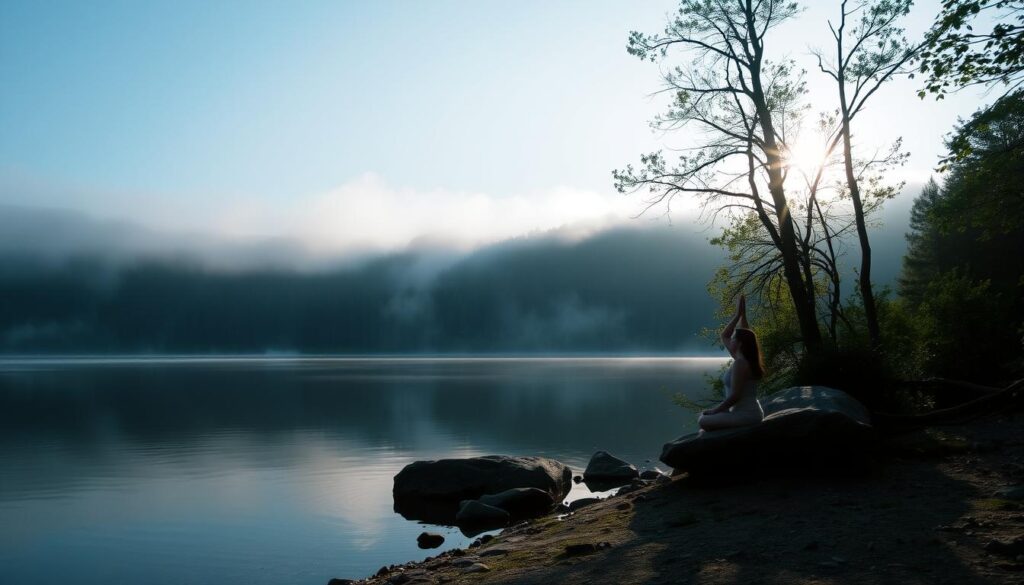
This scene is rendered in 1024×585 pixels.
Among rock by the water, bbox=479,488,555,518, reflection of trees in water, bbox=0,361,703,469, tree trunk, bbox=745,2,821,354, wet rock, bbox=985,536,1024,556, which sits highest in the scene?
tree trunk, bbox=745,2,821,354

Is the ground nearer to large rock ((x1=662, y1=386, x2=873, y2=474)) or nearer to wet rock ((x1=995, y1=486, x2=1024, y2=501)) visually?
wet rock ((x1=995, y1=486, x2=1024, y2=501))

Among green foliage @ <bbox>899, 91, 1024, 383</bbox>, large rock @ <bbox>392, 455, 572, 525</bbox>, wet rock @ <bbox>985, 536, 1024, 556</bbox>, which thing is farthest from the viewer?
large rock @ <bbox>392, 455, 572, 525</bbox>

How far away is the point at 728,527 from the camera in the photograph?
512 inches

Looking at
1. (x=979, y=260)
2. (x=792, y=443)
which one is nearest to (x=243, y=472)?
(x=792, y=443)

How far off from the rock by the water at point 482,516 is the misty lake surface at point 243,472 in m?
1.37

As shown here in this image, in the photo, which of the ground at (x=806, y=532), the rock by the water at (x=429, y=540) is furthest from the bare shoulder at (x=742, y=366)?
the rock by the water at (x=429, y=540)

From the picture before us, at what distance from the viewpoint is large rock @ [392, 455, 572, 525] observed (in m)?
26.5

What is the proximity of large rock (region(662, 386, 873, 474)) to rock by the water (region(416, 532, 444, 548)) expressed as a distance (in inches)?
296

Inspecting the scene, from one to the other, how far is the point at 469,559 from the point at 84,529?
1432cm

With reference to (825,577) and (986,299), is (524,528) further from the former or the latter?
(986,299)

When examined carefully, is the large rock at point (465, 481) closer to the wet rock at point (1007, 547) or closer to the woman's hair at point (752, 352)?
the woman's hair at point (752, 352)

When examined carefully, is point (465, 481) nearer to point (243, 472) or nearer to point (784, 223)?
point (243, 472)

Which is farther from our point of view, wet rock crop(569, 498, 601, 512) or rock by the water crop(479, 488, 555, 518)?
rock by the water crop(479, 488, 555, 518)

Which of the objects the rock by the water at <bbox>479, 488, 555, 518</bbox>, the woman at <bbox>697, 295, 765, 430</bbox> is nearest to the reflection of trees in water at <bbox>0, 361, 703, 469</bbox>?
the rock by the water at <bbox>479, 488, 555, 518</bbox>
